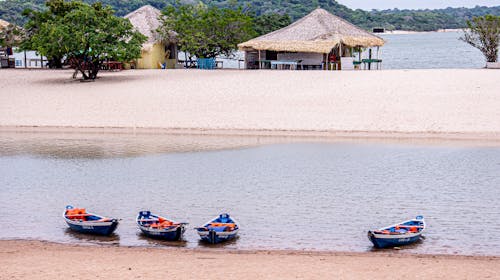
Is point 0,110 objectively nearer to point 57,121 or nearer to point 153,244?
point 57,121

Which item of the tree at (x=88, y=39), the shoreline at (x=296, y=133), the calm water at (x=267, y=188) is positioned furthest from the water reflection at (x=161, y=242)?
the tree at (x=88, y=39)

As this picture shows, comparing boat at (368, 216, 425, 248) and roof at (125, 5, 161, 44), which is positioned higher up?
roof at (125, 5, 161, 44)

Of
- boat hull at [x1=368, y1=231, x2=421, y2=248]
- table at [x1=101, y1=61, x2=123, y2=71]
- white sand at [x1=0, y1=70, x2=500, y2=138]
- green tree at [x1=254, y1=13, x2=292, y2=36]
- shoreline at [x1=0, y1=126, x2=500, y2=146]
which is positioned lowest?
boat hull at [x1=368, y1=231, x2=421, y2=248]

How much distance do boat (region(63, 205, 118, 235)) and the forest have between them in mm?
28814

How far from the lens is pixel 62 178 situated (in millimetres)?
17969

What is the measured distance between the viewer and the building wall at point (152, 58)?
36250mm

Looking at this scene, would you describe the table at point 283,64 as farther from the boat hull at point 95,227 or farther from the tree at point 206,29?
the boat hull at point 95,227

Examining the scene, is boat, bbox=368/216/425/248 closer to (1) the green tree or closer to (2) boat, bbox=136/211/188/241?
(2) boat, bbox=136/211/188/241

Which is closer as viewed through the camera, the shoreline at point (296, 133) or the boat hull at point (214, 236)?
the boat hull at point (214, 236)

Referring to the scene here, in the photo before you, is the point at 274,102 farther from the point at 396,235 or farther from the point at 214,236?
the point at 396,235

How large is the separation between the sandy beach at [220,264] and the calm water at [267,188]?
62 centimetres

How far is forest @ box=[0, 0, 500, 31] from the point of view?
7885cm

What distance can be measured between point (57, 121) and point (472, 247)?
17.4 metres

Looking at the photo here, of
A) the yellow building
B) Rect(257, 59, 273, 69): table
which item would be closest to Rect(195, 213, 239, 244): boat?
Rect(257, 59, 273, 69): table
